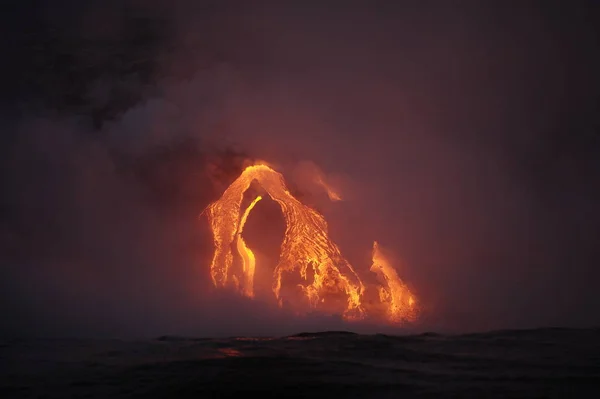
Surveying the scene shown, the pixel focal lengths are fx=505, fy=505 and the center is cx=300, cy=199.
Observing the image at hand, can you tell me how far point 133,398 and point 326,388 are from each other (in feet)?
21.7

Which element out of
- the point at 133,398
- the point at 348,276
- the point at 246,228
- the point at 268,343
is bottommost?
the point at 133,398

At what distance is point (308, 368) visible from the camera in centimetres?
2152

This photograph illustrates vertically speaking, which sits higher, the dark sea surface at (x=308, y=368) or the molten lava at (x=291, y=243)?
the molten lava at (x=291, y=243)

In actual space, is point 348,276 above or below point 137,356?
above

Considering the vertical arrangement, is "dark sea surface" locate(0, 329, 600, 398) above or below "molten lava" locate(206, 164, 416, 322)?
below

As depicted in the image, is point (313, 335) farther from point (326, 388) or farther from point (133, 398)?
point (133, 398)

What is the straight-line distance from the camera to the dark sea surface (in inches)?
690

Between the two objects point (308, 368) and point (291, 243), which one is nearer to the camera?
point (308, 368)

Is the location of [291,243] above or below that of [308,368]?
above

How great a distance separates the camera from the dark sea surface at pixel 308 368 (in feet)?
57.5

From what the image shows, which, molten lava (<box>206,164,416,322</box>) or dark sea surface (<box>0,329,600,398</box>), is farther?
molten lava (<box>206,164,416,322</box>)

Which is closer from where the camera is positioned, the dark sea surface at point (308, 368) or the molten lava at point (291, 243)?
the dark sea surface at point (308, 368)

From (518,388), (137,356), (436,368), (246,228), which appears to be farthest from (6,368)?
(246,228)

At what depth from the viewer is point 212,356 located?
24.6 metres
